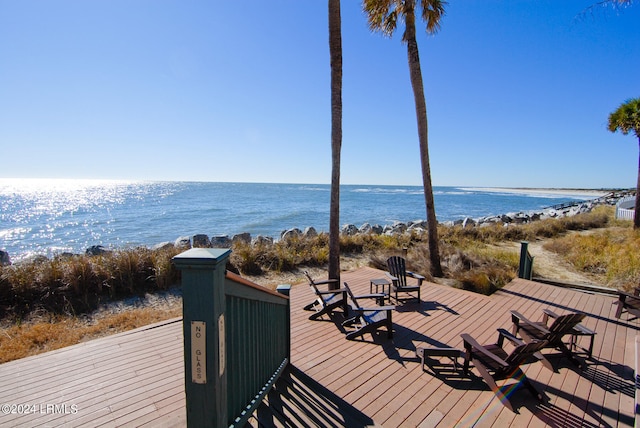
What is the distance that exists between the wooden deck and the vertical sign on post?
45.4 inches

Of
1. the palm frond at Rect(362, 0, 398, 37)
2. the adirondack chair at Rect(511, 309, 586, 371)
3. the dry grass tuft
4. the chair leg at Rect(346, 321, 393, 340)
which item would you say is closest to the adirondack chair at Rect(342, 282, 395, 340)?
the chair leg at Rect(346, 321, 393, 340)

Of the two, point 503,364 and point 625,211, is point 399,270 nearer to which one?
point 503,364

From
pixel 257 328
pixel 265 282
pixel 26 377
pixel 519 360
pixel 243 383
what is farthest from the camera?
pixel 265 282

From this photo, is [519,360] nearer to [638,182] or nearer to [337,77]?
[337,77]

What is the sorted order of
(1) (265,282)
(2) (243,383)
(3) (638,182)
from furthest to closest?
(3) (638,182) < (1) (265,282) < (2) (243,383)

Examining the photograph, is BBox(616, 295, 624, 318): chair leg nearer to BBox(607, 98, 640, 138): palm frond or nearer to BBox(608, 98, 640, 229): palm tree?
BBox(608, 98, 640, 229): palm tree

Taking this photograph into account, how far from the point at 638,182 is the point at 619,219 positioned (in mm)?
6375

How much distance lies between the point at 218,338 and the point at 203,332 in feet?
0.28

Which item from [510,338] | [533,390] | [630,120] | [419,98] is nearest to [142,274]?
[510,338]

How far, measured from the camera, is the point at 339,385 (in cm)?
315

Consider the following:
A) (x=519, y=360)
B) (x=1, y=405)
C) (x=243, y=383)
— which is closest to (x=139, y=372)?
(x=1, y=405)

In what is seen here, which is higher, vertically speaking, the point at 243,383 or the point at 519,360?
the point at 243,383

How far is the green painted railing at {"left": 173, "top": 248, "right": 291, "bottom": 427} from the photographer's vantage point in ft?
4.49

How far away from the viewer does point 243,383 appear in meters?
2.08
